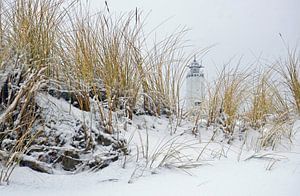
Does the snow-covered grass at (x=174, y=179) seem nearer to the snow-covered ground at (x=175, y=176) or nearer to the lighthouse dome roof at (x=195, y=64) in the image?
the snow-covered ground at (x=175, y=176)

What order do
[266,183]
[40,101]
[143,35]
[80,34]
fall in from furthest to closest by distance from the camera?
[143,35]
[80,34]
[40,101]
[266,183]

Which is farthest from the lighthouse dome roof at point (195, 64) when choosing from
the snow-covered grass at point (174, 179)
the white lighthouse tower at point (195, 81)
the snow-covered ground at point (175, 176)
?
the snow-covered grass at point (174, 179)

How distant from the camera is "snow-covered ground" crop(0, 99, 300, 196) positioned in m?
1.47

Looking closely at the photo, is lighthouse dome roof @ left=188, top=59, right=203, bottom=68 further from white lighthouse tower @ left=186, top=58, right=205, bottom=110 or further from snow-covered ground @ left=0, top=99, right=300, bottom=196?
snow-covered ground @ left=0, top=99, right=300, bottom=196

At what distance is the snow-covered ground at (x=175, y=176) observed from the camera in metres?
1.47

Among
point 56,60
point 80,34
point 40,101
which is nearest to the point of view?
point 40,101

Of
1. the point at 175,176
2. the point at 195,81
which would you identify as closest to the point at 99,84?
the point at 175,176

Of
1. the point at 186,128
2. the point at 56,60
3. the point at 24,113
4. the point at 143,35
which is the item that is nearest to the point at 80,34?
the point at 56,60

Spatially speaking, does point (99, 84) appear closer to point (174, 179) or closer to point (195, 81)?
point (174, 179)

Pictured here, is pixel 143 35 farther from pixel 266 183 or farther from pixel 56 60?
pixel 266 183

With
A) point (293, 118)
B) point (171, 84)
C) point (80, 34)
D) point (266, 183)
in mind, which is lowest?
point (266, 183)

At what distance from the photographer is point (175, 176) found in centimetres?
169

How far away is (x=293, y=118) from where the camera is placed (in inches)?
111

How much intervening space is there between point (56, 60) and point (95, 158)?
748 millimetres
